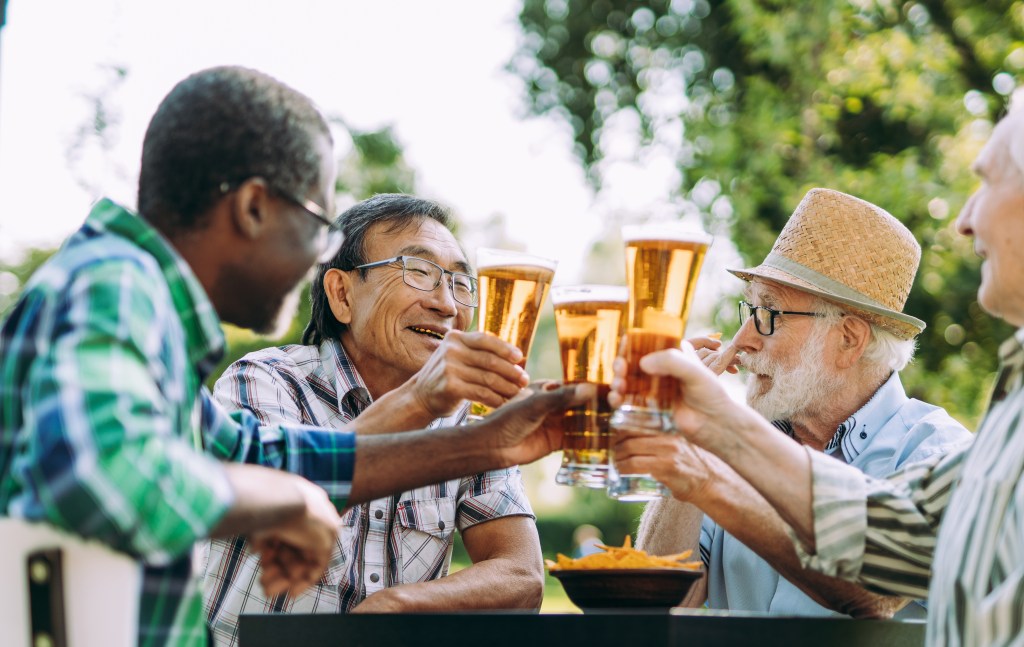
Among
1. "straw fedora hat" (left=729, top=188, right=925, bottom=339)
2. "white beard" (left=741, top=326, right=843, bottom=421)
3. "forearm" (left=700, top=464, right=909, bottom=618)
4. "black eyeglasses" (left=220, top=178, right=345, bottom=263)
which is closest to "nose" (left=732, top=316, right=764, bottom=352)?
"white beard" (left=741, top=326, right=843, bottom=421)

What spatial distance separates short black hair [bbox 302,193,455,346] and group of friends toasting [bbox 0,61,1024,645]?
13mm

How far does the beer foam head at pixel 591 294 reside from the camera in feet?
9.32

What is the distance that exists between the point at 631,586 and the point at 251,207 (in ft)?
4.51

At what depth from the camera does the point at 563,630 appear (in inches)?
96.3

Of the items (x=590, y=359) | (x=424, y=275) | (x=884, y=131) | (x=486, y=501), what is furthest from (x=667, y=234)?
(x=884, y=131)

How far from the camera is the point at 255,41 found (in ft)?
46.3

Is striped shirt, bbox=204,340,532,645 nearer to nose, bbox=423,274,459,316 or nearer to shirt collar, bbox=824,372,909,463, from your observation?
nose, bbox=423,274,459,316

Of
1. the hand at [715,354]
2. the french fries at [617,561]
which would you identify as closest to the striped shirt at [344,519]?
the hand at [715,354]

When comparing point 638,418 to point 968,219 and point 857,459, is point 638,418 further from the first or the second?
point 857,459

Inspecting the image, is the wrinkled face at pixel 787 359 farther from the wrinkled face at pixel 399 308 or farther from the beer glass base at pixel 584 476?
the beer glass base at pixel 584 476

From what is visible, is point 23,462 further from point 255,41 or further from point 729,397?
point 255,41

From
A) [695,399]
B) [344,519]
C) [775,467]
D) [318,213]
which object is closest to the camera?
[318,213]

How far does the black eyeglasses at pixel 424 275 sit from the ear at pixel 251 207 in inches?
78.6

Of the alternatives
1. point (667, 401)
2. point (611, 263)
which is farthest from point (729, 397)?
point (611, 263)
